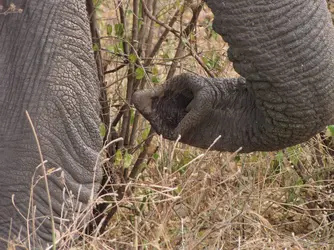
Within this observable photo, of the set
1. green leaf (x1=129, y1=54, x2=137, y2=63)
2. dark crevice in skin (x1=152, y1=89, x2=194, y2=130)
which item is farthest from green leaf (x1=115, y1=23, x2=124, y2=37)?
dark crevice in skin (x1=152, y1=89, x2=194, y2=130)

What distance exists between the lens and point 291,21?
7.71 feet

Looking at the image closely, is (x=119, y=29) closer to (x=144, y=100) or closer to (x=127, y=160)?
(x=127, y=160)

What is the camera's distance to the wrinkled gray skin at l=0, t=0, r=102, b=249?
2.49 m

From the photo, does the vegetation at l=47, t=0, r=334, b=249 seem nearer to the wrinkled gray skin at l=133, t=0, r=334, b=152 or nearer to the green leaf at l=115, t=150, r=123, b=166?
the green leaf at l=115, t=150, r=123, b=166

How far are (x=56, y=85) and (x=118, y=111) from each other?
43.9 inches

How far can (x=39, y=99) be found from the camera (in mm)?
2494

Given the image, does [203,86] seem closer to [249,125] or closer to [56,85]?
[249,125]

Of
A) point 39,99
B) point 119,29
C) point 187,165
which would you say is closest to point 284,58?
point 39,99

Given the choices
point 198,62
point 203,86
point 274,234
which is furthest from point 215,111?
point 198,62

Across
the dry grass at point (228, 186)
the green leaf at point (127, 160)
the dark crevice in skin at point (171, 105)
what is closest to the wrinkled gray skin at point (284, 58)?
the dark crevice in skin at point (171, 105)

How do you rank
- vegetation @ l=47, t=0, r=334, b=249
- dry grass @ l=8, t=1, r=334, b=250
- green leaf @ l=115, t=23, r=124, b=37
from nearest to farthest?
dry grass @ l=8, t=1, r=334, b=250, vegetation @ l=47, t=0, r=334, b=249, green leaf @ l=115, t=23, r=124, b=37

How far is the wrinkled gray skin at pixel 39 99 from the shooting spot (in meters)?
2.49

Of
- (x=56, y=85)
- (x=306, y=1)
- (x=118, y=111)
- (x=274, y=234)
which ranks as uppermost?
(x=306, y=1)

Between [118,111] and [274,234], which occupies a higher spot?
[118,111]
